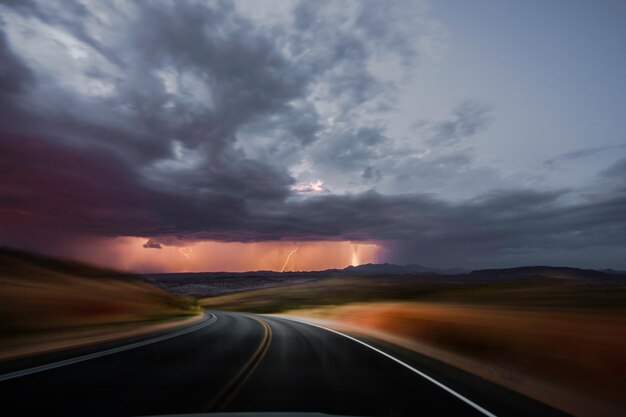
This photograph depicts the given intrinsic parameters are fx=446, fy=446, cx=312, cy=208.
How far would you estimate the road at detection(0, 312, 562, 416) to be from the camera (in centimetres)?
721

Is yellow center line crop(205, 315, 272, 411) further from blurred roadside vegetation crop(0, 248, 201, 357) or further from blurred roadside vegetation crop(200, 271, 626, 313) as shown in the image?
blurred roadside vegetation crop(200, 271, 626, 313)

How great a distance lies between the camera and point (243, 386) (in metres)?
9.01

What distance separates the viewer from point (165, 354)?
14.1 metres

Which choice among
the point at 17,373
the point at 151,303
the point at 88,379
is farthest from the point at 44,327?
the point at 151,303

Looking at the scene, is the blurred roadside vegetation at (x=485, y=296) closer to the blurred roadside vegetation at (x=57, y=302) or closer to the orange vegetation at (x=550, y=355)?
the orange vegetation at (x=550, y=355)

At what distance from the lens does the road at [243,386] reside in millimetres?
7207

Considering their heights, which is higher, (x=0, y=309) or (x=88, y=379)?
(x=0, y=309)

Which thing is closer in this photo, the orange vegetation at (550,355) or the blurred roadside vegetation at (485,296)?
the orange vegetation at (550,355)

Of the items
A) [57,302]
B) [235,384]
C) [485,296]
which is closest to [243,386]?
[235,384]

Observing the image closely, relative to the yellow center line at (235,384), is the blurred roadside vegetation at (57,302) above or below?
above

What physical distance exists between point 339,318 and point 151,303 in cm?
1694

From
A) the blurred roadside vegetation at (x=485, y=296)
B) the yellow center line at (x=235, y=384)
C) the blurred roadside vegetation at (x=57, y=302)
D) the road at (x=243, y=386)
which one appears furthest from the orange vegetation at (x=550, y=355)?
the blurred roadside vegetation at (x=57, y=302)

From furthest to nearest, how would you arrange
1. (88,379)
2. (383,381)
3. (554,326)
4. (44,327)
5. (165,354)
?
(44,327), (165,354), (554,326), (383,381), (88,379)

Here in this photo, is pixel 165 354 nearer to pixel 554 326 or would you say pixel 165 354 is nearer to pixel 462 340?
pixel 462 340
